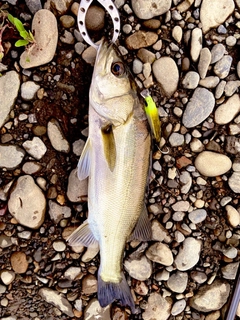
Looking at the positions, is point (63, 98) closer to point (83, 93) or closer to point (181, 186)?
point (83, 93)

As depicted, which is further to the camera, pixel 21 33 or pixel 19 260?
pixel 19 260

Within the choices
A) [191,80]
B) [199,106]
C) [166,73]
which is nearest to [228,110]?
[199,106]

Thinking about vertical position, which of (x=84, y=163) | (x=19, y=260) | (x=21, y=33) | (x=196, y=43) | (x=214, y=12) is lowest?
(x=19, y=260)

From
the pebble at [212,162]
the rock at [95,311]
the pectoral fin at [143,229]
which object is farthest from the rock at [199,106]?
the rock at [95,311]

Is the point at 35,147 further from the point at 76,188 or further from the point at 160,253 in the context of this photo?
the point at 160,253

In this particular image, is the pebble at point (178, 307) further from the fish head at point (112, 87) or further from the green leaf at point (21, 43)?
the green leaf at point (21, 43)

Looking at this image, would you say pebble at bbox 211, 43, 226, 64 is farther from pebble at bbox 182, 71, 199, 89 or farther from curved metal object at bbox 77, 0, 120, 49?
curved metal object at bbox 77, 0, 120, 49

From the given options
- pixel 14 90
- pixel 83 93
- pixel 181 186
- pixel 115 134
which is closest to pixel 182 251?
pixel 181 186
